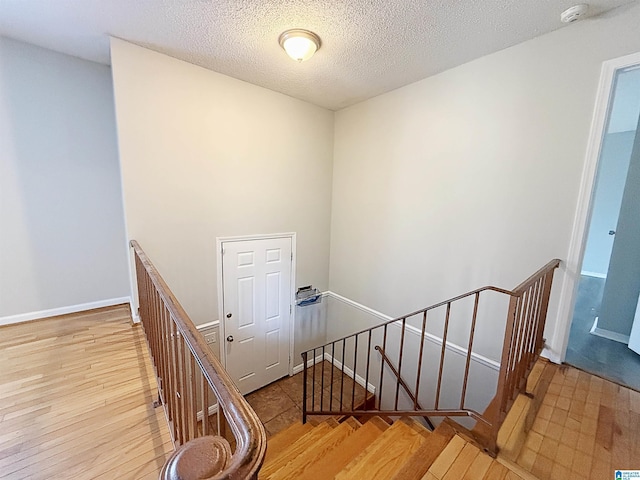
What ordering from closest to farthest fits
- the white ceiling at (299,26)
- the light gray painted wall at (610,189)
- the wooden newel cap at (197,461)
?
the wooden newel cap at (197,461) → the white ceiling at (299,26) → the light gray painted wall at (610,189)

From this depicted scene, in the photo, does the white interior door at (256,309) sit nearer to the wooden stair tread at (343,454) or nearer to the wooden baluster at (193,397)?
the wooden stair tread at (343,454)

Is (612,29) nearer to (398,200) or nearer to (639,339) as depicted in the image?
(398,200)

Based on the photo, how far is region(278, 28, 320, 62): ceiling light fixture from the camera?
2078mm

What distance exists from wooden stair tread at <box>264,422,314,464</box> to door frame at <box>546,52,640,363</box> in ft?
8.04

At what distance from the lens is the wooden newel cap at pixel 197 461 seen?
48 cm

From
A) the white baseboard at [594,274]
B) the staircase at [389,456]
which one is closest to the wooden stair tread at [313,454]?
the staircase at [389,456]

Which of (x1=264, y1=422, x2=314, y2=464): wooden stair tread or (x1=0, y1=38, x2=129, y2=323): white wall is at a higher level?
(x1=0, y1=38, x2=129, y2=323): white wall

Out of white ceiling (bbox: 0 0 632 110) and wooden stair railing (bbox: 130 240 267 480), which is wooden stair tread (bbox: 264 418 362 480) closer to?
wooden stair railing (bbox: 130 240 267 480)

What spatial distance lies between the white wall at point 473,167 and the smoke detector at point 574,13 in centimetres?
15

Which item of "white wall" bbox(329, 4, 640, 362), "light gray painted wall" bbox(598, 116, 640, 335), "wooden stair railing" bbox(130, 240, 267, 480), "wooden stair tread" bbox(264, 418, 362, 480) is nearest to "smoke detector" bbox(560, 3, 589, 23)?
"white wall" bbox(329, 4, 640, 362)

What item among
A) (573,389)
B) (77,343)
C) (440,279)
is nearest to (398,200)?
(440,279)

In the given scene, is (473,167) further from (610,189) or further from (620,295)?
(610,189)

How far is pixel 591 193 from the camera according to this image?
6.41 ft

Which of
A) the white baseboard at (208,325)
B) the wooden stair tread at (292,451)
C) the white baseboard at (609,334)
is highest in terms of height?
the white baseboard at (609,334)
